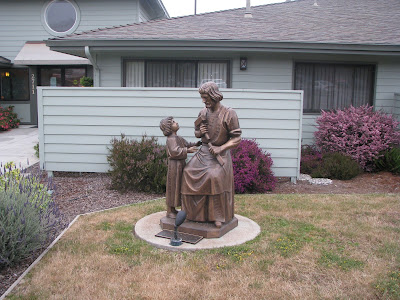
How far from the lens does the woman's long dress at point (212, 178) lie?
4801mm

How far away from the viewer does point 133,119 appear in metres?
A: 8.36

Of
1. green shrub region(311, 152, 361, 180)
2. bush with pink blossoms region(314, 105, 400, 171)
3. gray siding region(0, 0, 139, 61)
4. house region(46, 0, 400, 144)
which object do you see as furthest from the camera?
gray siding region(0, 0, 139, 61)

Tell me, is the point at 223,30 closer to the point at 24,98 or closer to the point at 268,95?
the point at 268,95

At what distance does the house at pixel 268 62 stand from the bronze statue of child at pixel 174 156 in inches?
209

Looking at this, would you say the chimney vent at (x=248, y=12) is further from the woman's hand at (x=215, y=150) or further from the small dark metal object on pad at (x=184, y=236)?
the small dark metal object on pad at (x=184, y=236)

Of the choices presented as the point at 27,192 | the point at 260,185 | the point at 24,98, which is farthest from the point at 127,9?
the point at 27,192

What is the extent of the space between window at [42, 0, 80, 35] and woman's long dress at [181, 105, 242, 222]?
13.3 meters

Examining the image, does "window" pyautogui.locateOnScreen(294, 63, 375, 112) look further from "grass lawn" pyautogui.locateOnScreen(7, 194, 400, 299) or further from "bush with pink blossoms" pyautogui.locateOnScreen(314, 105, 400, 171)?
"grass lawn" pyautogui.locateOnScreen(7, 194, 400, 299)

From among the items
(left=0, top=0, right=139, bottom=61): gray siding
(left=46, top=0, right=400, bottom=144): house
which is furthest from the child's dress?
(left=0, top=0, right=139, bottom=61): gray siding

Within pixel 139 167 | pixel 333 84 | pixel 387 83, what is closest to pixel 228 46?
pixel 333 84

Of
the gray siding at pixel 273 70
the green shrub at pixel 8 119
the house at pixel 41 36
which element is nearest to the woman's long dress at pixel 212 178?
the gray siding at pixel 273 70

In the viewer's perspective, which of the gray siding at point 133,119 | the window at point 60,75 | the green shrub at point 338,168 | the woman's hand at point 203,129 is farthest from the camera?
the window at point 60,75

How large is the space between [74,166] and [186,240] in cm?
468

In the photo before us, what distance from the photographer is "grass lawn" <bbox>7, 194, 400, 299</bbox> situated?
3.61 metres
